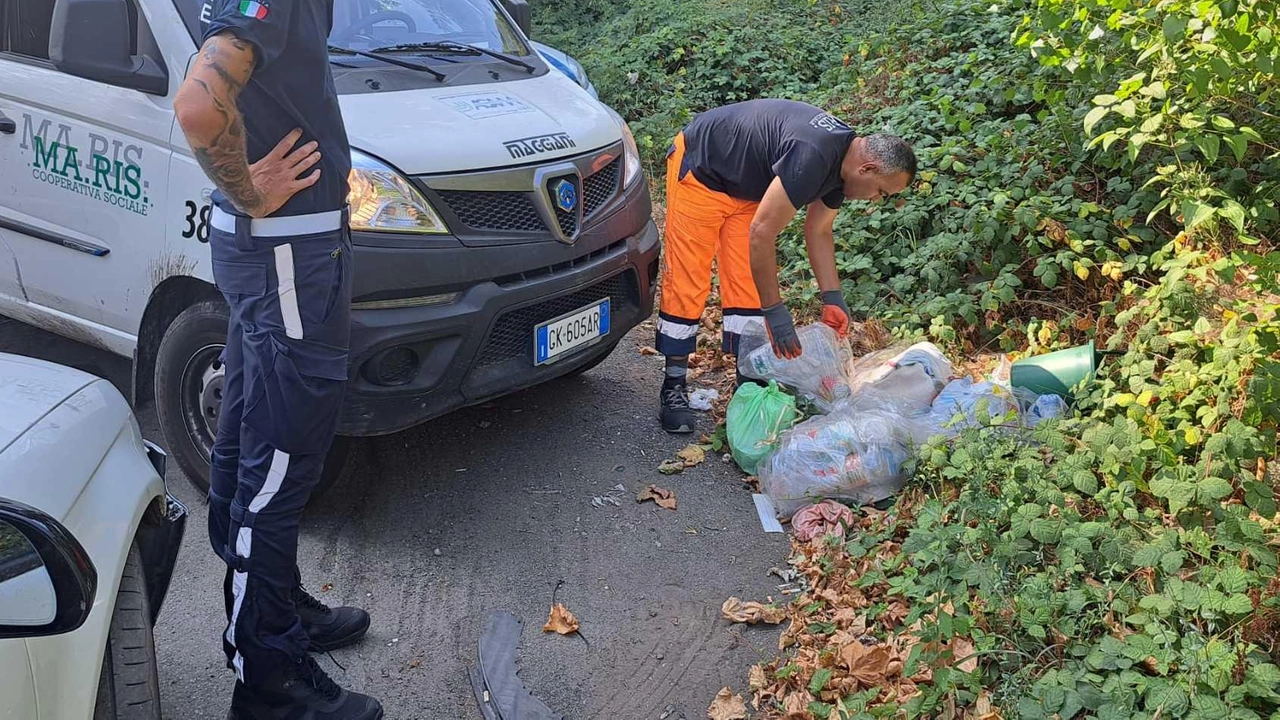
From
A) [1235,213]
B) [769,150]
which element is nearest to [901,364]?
[769,150]

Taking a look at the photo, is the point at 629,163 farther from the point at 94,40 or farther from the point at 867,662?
the point at 867,662

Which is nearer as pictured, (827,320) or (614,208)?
(614,208)

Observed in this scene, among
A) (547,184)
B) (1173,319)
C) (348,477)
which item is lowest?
(348,477)

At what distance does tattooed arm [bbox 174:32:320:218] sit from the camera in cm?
231

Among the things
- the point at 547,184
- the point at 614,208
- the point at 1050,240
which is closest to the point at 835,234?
the point at 1050,240

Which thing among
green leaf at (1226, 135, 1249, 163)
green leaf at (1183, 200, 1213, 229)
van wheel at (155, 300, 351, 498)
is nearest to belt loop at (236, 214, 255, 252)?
van wheel at (155, 300, 351, 498)

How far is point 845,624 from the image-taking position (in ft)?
10.9

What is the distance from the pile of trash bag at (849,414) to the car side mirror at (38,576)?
8.57 ft

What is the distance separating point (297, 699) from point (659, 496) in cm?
175

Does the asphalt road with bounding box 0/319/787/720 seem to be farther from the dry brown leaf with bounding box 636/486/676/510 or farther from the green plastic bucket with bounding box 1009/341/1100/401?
the green plastic bucket with bounding box 1009/341/1100/401

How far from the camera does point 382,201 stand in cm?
343

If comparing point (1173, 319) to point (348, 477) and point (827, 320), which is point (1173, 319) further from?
point (348, 477)

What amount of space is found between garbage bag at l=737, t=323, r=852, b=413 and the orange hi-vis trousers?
7.5 inches

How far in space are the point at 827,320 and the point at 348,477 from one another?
2.20 metres
